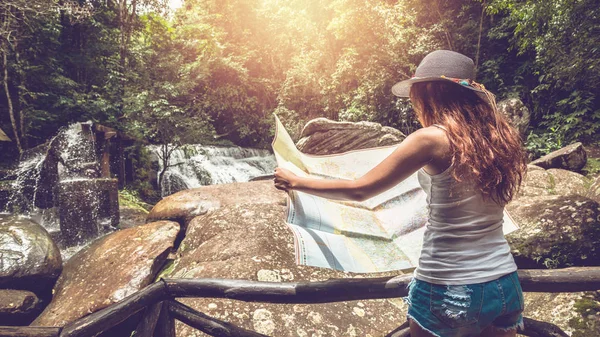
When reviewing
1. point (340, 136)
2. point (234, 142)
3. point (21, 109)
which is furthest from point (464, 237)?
point (234, 142)

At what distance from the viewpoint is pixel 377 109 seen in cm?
1300

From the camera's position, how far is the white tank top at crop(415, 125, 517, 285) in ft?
3.41

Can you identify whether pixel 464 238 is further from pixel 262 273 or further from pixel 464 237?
pixel 262 273

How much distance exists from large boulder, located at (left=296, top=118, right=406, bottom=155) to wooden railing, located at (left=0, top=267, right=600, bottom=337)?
3.23 m

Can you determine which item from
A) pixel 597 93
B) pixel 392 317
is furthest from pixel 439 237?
pixel 597 93

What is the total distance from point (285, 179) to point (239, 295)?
74 cm

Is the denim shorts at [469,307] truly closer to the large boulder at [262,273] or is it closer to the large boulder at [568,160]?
the large boulder at [262,273]

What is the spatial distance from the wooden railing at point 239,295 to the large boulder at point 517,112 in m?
10.1

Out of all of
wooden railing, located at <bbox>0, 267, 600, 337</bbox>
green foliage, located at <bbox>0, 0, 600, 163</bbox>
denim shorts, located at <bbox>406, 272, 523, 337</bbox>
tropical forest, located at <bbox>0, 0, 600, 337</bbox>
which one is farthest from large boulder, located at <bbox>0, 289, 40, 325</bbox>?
green foliage, located at <bbox>0, 0, 600, 163</bbox>

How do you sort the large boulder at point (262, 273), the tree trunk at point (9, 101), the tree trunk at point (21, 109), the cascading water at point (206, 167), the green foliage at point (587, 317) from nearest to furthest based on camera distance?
the green foliage at point (587, 317) → the large boulder at point (262, 273) → the tree trunk at point (9, 101) → the tree trunk at point (21, 109) → the cascading water at point (206, 167)

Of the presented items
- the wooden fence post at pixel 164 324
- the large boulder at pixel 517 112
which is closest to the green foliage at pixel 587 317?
the wooden fence post at pixel 164 324

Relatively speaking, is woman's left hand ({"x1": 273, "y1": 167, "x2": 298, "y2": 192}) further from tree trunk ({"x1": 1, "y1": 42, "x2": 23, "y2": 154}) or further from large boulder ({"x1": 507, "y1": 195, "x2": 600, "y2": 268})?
tree trunk ({"x1": 1, "y1": 42, "x2": 23, "y2": 154})

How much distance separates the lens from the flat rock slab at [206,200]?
18.1ft

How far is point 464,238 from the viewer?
3.47 feet
